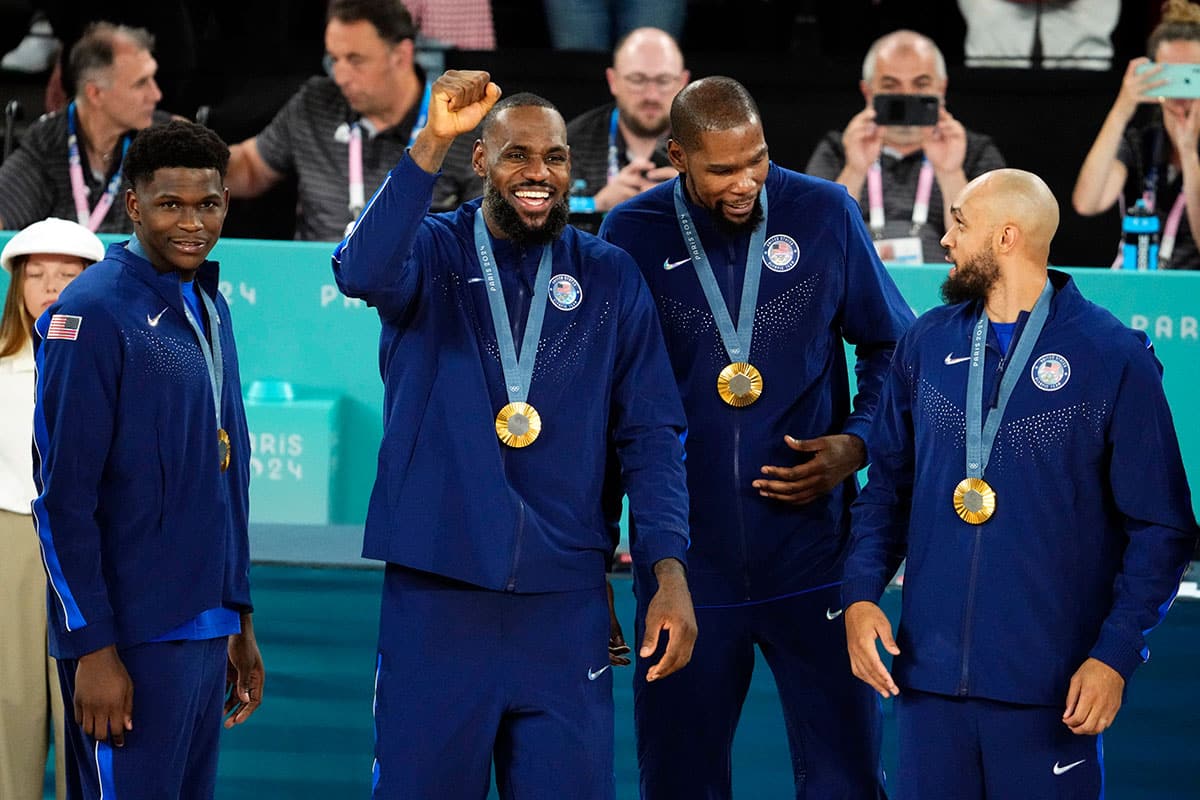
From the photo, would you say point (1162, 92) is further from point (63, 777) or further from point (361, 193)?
point (63, 777)

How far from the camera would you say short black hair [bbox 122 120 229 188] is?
11.3 ft

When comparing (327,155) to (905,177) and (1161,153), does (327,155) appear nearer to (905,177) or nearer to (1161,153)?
(905,177)

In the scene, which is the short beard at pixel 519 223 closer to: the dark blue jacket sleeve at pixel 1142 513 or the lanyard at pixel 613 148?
the dark blue jacket sleeve at pixel 1142 513

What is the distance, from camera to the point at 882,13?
8.98 m

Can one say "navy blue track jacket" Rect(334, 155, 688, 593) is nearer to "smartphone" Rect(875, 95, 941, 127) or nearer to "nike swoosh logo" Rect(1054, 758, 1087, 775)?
"nike swoosh logo" Rect(1054, 758, 1087, 775)

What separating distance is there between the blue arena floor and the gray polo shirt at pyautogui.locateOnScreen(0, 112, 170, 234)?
240 centimetres

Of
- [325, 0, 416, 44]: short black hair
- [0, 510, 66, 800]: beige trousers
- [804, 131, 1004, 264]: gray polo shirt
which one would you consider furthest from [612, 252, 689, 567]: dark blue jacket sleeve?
[325, 0, 416, 44]: short black hair

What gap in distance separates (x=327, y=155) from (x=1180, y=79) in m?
3.84

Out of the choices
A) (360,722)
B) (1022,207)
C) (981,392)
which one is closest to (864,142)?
(360,722)

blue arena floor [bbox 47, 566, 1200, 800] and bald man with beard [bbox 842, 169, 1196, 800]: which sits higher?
bald man with beard [bbox 842, 169, 1196, 800]

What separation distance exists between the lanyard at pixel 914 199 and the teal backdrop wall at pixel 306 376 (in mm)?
708

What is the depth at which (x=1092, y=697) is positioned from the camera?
329 cm

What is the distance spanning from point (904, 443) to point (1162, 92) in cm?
443

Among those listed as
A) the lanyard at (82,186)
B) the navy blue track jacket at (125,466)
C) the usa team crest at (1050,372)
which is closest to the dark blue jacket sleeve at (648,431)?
the usa team crest at (1050,372)
